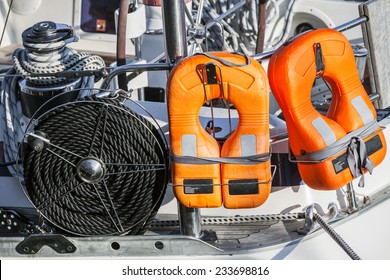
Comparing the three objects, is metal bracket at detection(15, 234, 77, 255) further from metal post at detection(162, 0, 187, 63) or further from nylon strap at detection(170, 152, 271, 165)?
metal post at detection(162, 0, 187, 63)

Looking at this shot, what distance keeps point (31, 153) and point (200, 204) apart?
76cm

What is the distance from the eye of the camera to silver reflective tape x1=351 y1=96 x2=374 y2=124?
357 centimetres

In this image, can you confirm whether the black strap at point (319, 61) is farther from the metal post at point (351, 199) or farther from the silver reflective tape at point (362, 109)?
the metal post at point (351, 199)

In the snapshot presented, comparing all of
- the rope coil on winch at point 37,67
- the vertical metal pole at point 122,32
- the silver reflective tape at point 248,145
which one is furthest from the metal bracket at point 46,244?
the vertical metal pole at point 122,32

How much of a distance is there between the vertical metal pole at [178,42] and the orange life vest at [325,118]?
0.40 m

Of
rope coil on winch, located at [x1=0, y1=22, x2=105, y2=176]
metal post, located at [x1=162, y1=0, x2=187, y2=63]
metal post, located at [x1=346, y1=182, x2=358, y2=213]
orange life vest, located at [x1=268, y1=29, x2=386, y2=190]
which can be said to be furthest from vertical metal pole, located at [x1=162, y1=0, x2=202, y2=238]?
metal post, located at [x1=346, y1=182, x2=358, y2=213]

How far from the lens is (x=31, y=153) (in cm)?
367

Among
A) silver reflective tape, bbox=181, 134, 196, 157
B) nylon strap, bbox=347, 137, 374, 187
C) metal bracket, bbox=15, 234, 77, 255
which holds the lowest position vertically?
metal bracket, bbox=15, 234, 77, 255

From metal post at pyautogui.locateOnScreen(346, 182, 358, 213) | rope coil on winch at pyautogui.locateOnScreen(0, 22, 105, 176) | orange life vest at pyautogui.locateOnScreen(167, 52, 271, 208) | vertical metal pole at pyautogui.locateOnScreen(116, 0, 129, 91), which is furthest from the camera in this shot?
vertical metal pole at pyautogui.locateOnScreen(116, 0, 129, 91)

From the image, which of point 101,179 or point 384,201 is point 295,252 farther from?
point 101,179

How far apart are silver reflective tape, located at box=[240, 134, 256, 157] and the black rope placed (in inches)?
14.8

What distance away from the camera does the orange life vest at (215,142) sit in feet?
11.0
